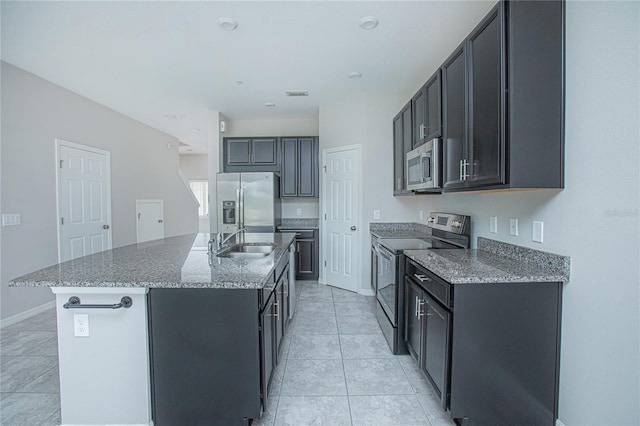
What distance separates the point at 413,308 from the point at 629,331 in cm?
110

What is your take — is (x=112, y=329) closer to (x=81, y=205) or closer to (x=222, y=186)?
(x=222, y=186)

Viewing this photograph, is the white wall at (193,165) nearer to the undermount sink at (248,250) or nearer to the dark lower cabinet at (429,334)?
the undermount sink at (248,250)

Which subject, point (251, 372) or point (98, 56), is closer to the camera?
point (251, 372)

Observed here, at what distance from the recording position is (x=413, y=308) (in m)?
2.06

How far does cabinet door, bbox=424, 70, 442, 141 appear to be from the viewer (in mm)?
2202

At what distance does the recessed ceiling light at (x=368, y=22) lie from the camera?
2215 mm

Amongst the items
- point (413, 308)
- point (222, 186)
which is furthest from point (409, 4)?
point (222, 186)

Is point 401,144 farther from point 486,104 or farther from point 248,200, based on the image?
point 248,200

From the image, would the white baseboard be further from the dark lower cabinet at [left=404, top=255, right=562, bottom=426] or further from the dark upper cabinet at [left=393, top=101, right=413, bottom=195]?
the dark upper cabinet at [left=393, top=101, right=413, bottom=195]

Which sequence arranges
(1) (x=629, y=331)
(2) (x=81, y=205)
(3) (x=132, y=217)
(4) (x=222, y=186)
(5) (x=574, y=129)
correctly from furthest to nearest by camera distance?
(3) (x=132, y=217)
(4) (x=222, y=186)
(2) (x=81, y=205)
(5) (x=574, y=129)
(1) (x=629, y=331)

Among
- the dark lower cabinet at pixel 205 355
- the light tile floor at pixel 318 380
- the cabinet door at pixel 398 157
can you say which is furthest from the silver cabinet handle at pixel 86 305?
the cabinet door at pixel 398 157

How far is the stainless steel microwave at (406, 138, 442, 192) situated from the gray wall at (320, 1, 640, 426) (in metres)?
0.75

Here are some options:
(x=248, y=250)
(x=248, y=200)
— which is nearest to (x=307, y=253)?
(x=248, y=200)

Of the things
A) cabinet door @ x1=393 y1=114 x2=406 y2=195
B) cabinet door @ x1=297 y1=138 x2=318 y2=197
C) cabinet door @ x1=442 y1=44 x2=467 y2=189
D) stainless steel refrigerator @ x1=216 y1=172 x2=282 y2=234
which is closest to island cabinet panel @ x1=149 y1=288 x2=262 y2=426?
cabinet door @ x1=442 y1=44 x2=467 y2=189
